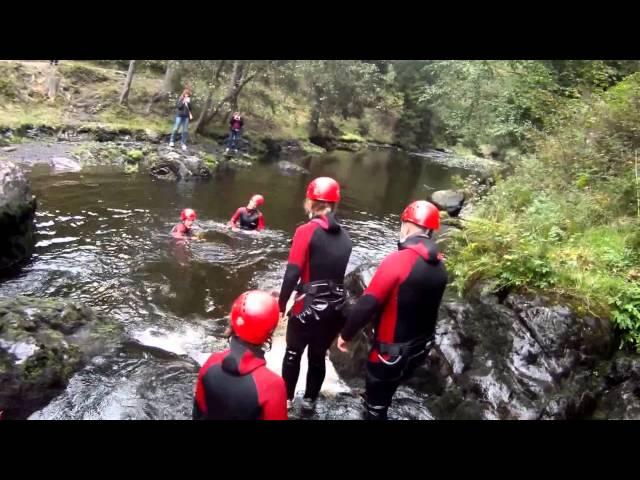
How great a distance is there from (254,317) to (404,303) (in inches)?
60.2

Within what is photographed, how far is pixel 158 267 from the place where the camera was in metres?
9.26

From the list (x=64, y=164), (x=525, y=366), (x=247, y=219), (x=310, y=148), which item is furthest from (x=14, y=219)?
(x=310, y=148)

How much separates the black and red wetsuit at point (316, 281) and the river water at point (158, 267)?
41.9 inches

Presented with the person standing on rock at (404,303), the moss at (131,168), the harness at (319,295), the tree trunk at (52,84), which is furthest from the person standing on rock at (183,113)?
the person standing on rock at (404,303)

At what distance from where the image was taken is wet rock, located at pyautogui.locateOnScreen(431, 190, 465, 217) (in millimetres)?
17281

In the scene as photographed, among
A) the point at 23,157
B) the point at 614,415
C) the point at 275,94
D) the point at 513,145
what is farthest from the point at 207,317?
the point at 275,94

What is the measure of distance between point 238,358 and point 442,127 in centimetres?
4843

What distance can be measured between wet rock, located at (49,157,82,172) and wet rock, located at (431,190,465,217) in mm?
12810

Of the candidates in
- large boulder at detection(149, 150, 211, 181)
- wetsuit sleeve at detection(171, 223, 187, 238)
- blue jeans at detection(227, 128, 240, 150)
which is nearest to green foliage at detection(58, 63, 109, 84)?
blue jeans at detection(227, 128, 240, 150)

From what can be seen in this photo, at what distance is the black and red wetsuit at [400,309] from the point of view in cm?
387

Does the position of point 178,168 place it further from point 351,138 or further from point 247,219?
point 351,138

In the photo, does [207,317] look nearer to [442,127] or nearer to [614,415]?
[614,415]

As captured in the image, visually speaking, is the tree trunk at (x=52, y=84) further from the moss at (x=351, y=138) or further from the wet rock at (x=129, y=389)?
the moss at (x=351, y=138)

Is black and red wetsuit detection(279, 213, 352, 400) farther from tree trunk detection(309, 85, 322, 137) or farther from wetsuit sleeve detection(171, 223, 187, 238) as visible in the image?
tree trunk detection(309, 85, 322, 137)
